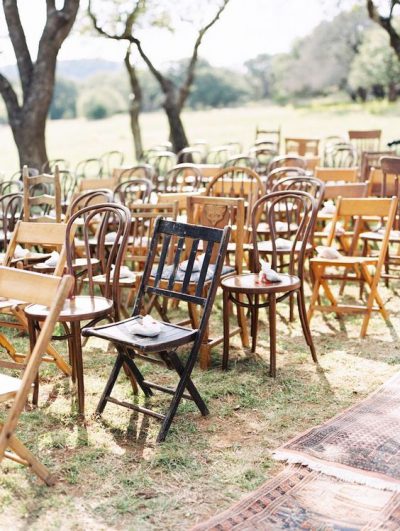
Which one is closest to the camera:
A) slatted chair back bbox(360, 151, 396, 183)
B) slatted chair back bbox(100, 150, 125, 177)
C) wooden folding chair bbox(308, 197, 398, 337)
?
wooden folding chair bbox(308, 197, 398, 337)

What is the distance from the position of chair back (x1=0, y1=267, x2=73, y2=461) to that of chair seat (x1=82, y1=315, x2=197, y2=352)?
66 centimetres

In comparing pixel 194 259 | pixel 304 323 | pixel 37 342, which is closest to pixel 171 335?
pixel 194 259

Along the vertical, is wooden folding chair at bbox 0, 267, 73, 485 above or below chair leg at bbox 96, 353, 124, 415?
above

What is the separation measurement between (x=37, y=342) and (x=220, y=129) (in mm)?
26581

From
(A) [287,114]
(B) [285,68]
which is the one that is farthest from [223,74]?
(A) [287,114]

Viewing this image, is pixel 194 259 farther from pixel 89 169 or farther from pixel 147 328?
pixel 89 169

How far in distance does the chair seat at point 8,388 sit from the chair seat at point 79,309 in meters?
0.73

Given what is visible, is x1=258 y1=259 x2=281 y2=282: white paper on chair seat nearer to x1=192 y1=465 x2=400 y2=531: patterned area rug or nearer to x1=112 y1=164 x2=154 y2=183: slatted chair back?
x1=192 y1=465 x2=400 y2=531: patterned area rug

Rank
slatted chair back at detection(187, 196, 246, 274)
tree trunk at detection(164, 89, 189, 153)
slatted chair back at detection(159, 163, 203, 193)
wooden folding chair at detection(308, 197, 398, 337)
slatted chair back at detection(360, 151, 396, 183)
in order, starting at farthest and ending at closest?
tree trunk at detection(164, 89, 189, 153) < slatted chair back at detection(360, 151, 396, 183) < slatted chair back at detection(159, 163, 203, 193) < wooden folding chair at detection(308, 197, 398, 337) < slatted chair back at detection(187, 196, 246, 274)

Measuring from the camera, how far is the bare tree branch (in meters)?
10.5

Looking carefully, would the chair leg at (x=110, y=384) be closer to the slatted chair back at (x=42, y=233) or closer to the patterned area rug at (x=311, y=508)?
the slatted chair back at (x=42, y=233)

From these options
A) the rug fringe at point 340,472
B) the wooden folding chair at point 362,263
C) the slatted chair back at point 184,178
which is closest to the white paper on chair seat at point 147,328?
the rug fringe at point 340,472

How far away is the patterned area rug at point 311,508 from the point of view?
3033 mm

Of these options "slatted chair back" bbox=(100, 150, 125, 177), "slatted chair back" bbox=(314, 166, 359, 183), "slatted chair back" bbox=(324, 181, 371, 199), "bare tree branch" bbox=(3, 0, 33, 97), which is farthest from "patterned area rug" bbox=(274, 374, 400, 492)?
"bare tree branch" bbox=(3, 0, 33, 97)
